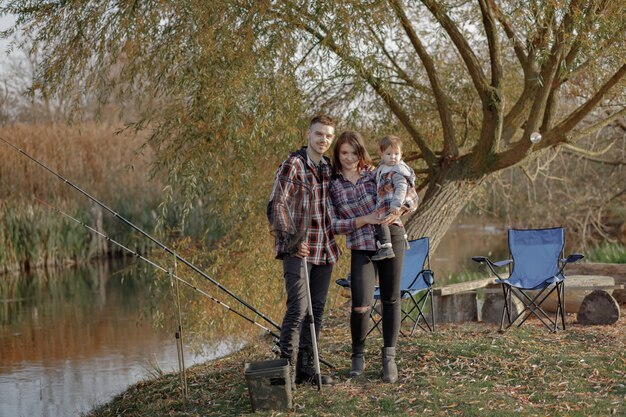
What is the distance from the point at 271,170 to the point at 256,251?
2.32ft

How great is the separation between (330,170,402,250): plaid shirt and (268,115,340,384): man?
74 millimetres

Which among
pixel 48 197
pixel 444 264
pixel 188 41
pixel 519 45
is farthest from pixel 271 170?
pixel 48 197

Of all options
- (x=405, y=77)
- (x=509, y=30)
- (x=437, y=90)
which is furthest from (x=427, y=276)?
(x=405, y=77)

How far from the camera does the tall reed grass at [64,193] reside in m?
15.1

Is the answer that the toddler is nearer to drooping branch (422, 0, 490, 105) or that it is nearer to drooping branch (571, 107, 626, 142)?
drooping branch (422, 0, 490, 105)

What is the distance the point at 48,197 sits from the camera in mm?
16828

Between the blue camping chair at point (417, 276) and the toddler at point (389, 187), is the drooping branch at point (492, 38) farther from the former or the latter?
the toddler at point (389, 187)

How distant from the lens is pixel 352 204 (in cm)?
454

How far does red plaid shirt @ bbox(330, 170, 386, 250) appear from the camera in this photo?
14.8ft

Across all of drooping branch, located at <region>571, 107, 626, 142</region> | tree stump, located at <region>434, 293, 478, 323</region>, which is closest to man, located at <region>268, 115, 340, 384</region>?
tree stump, located at <region>434, 293, 478, 323</region>

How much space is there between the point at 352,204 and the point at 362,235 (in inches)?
6.7

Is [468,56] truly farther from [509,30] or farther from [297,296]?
[297,296]

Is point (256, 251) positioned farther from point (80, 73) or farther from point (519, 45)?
point (519, 45)

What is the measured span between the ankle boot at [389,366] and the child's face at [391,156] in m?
0.97
